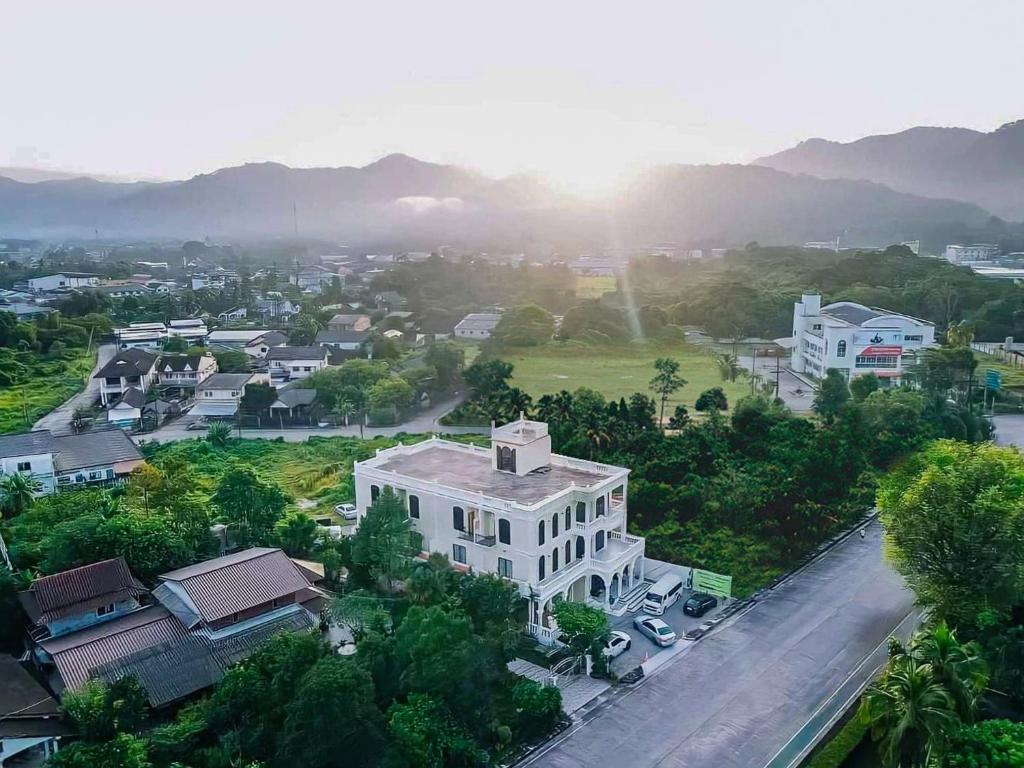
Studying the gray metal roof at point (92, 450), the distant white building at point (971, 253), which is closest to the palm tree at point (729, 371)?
the gray metal roof at point (92, 450)

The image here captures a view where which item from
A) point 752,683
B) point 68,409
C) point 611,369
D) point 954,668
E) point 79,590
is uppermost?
point 954,668

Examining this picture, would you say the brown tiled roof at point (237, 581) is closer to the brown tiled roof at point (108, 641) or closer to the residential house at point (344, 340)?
the brown tiled roof at point (108, 641)

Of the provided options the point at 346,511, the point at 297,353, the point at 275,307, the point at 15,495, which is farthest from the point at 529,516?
the point at 275,307

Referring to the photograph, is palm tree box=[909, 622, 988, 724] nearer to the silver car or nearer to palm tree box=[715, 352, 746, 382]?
the silver car

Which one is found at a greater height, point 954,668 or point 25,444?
point 954,668

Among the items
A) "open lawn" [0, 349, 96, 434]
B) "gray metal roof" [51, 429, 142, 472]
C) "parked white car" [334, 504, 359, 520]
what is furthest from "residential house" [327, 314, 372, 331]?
"parked white car" [334, 504, 359, 520]

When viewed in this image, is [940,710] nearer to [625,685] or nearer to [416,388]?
[625,685]

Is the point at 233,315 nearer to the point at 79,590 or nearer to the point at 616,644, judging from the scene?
the point at 79,590
